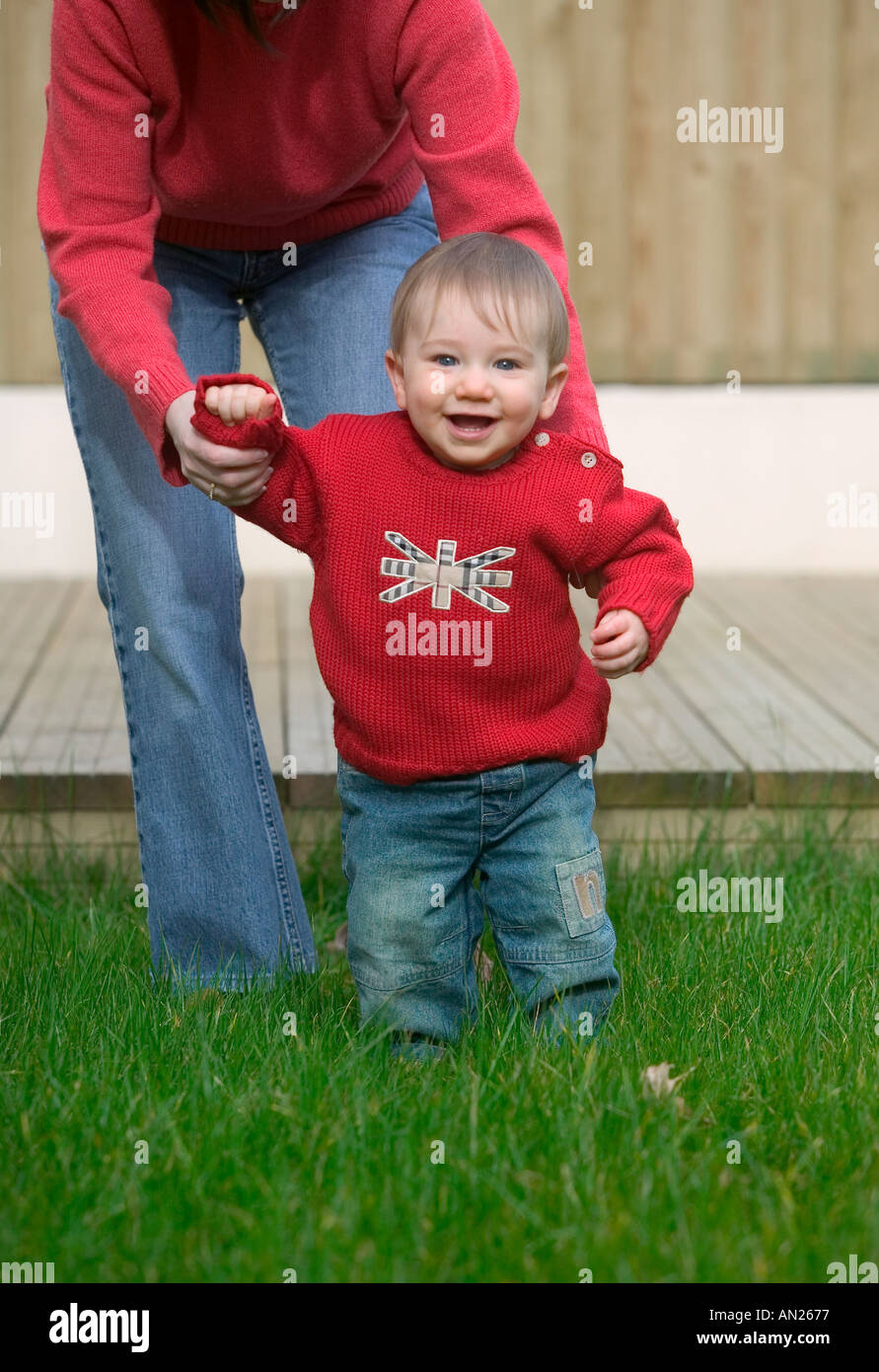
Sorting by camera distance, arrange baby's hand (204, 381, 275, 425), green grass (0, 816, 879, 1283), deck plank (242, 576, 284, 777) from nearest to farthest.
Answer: green grass (0, 816, 879, 1283)
baby's hand (204, 381, 275, 425)
deck plank (242, 576, 284, 777)

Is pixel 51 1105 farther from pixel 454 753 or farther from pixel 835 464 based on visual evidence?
pixel 835 464

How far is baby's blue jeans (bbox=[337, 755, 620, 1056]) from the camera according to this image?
1883mm

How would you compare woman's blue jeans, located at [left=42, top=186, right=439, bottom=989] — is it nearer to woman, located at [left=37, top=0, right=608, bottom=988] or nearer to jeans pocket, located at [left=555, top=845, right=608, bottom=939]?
woman, located at [left=37, top=0, right=608, bottom=988]

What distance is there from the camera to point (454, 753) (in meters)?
1.84

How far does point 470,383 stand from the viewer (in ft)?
5.78

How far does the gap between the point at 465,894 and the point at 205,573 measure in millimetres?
562

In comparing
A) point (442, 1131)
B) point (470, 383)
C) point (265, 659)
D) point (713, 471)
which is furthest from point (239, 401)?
point (713, 471)

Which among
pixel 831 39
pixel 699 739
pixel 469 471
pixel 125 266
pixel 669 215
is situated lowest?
pixel 699 739

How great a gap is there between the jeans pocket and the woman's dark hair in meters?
1.05

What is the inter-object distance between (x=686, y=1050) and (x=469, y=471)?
737mm

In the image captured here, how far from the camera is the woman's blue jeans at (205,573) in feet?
6.89

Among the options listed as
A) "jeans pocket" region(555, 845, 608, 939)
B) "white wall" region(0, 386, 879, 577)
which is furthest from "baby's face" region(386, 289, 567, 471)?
"white wall" region(0, 386, 879, 577)
